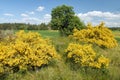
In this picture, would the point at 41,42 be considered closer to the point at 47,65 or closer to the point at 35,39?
the point at 35,39

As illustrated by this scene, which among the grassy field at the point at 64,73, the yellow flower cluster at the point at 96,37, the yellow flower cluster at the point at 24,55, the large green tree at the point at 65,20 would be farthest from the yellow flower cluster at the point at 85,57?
the large green tree at the point at 65,20

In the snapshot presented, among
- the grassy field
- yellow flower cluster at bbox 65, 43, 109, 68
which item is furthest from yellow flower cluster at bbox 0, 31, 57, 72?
yellow flower cluster at bbox 65, 43, 109, 68

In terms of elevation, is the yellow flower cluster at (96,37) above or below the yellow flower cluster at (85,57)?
above

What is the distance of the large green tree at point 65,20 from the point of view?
32.3 meters

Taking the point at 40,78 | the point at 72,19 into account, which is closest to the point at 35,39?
the point at 40,78

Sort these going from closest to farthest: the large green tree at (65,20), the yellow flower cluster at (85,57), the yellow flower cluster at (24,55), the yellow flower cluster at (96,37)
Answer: the yellow flower cluster at (24,55)
the yellow flower cluster at (85,57)
the yellow flower cluster at (96,37)
the large green tree at (65,20)

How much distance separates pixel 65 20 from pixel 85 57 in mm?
20178

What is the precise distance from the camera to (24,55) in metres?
12.0

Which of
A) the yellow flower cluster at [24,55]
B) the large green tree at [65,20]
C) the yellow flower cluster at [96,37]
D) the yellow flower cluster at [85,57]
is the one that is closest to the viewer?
the yellow flower cluster at [24,55]

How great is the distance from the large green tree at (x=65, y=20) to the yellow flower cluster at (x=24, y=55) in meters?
19.3

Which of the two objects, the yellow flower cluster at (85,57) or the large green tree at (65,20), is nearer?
the yellow flower cluster at (85,57)

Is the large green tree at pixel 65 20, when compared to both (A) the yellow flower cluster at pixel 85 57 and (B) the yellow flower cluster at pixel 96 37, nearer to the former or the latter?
(B) the yellow flower cluster at pixel 96 37

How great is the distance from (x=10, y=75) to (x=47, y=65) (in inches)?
87.1

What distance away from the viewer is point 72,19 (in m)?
32.7
